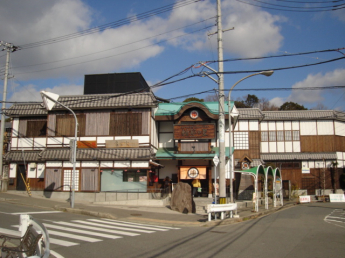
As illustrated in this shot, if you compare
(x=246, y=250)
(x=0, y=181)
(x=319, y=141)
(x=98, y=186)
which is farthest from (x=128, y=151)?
(x=319, y=141)

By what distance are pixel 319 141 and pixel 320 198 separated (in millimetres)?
6840

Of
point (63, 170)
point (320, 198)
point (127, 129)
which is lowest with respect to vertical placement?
point (320, 198)

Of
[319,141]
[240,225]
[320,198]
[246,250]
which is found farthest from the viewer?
[319,141]

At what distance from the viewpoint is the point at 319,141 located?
116ft

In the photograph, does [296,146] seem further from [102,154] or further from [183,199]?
[102,154]

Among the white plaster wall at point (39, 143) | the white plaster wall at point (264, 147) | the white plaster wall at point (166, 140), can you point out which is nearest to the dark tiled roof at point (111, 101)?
the white plaster wall at point (39, 143)

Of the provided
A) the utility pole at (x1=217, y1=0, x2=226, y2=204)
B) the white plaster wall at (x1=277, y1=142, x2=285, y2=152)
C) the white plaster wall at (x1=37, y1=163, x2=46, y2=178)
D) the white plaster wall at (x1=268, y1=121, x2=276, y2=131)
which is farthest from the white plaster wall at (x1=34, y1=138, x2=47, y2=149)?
the white plaster wall at (x1=277, y1=142, x2=285, y2=152)

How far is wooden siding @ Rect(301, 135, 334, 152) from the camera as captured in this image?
35.2m

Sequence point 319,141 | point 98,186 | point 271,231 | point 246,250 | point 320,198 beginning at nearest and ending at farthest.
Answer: point 246,250 < point 271,231 < point 98,186 < point 320,198 < point 319,141

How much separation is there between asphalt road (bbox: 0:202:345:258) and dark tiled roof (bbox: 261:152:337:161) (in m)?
20.7

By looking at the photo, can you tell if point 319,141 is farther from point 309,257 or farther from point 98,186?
point 309,257

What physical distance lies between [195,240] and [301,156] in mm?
27649

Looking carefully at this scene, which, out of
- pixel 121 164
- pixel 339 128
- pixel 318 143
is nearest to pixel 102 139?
pixel 121 164

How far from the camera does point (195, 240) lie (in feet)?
35.7
